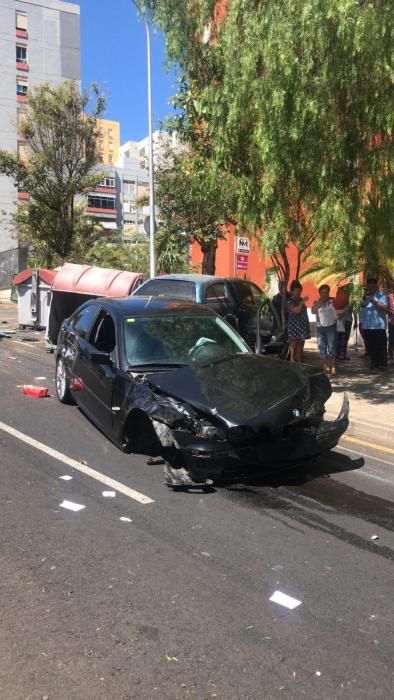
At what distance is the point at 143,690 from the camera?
8.39 feet

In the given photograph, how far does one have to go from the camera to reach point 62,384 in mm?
8109

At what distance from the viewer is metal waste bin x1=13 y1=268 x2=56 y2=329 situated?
17.2 metres

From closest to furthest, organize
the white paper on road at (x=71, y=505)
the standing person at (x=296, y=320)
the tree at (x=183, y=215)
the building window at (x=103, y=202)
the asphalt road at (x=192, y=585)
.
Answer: the asphalt road at (x=192, y=585), the white paper on road at (x=71, y=505), the standing person at (x=296, y=320), the tree at (x=183, y=215), the building window at (x=103, y=202)

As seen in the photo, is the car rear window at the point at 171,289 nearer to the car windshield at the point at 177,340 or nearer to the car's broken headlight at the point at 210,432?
the car windshield at the point at 177,340

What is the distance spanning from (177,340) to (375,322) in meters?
6.01

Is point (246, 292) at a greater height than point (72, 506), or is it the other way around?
point (246, 292)

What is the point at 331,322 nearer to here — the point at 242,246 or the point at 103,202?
the point at 242,246

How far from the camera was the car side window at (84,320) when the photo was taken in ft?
23.5

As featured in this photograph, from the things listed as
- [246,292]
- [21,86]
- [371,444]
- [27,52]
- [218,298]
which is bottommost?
[371,444]

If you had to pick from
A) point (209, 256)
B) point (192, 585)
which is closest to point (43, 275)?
point (209, 256)

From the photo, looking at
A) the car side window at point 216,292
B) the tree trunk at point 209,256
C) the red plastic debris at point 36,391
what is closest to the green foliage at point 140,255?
the tree trunk at point 209,256

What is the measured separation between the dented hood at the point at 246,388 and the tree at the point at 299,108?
275cm

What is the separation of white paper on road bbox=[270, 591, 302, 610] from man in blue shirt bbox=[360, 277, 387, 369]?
27.4ft

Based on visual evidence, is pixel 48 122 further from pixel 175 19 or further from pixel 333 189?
pixel 333 189
